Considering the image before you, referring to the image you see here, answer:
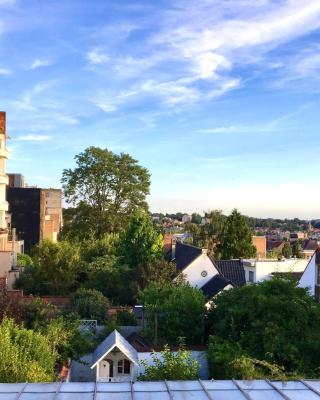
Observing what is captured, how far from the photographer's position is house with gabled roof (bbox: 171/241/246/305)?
123ft

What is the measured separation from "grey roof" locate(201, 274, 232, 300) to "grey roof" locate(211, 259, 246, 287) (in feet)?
7.49

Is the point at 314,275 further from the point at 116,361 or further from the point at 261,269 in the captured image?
the point at 116,361

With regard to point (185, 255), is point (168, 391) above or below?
below

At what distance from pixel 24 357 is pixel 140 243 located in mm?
27933

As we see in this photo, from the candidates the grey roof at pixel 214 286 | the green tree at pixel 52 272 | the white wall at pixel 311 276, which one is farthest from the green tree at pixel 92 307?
the white wall at pixel 311 276

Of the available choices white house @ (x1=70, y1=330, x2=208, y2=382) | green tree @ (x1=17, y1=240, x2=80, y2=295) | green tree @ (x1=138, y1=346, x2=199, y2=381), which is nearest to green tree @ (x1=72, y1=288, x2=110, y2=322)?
white house @ (x1=70, y1=330, x2=208, y2=382)

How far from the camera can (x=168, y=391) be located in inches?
379

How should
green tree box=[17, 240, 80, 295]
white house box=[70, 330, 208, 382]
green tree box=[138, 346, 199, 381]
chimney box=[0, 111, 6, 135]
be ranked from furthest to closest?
chimney box=[0, 111, 6, 135] → green tree box=[17, 240, 80, 295] → white house box=[70, 330, 208, 382] → green tree box=[138, 346, 199, 381]

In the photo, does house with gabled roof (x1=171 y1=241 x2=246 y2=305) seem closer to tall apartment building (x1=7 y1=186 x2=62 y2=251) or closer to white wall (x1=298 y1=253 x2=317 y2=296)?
white wall (x1=298 y1=253 x2=317 y2=296)

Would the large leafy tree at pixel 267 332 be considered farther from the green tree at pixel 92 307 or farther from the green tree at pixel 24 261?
the green tree at pixel 24 261

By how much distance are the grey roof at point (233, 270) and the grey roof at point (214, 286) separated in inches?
89.9

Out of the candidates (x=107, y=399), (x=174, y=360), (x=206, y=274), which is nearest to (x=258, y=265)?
(x=206, y=274)

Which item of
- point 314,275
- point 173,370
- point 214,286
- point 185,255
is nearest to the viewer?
point 173,370

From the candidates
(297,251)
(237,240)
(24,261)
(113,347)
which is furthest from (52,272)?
(297,251)
